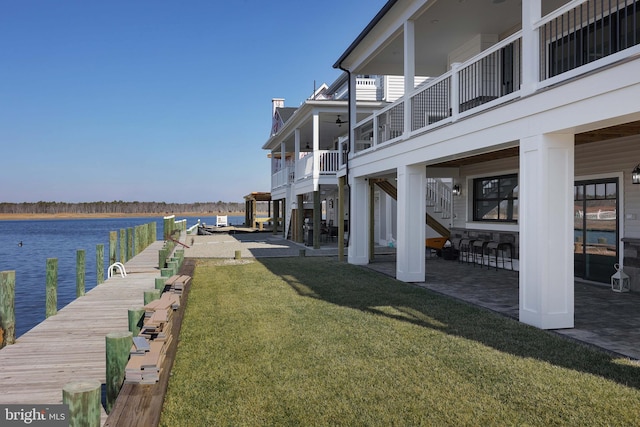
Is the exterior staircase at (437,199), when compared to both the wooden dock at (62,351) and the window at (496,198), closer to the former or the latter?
the window at (496,198)

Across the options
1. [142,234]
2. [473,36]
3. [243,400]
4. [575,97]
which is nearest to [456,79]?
[575,97]

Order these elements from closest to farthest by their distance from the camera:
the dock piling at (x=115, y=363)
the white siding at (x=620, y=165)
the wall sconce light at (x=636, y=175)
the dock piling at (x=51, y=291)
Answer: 1. the dock piling at (x=115, y=363)
2. the wall sconce light at (x=636, y=175)
3. the white siding at (x=620, y=165)
4. the dock piling at (x=51, y=291)

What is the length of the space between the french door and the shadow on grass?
365 cm

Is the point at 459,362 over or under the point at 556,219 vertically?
under

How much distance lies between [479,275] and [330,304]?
16.6 ft

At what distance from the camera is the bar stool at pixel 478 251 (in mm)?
13633

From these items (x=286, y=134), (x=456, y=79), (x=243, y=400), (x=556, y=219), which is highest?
(x=286, y=134)

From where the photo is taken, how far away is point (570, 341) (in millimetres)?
6059

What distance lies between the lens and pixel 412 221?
11.0 m

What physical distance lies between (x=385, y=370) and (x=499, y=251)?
31.0 ft

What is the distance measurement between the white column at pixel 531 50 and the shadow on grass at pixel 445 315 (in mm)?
3305

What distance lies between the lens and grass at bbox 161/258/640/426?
4109 mm

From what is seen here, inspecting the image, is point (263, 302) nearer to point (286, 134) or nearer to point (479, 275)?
point (479, 275)

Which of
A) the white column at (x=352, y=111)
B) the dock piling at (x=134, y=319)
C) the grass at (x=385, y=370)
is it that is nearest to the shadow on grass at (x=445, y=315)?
the grass at (x=385, y=370)
